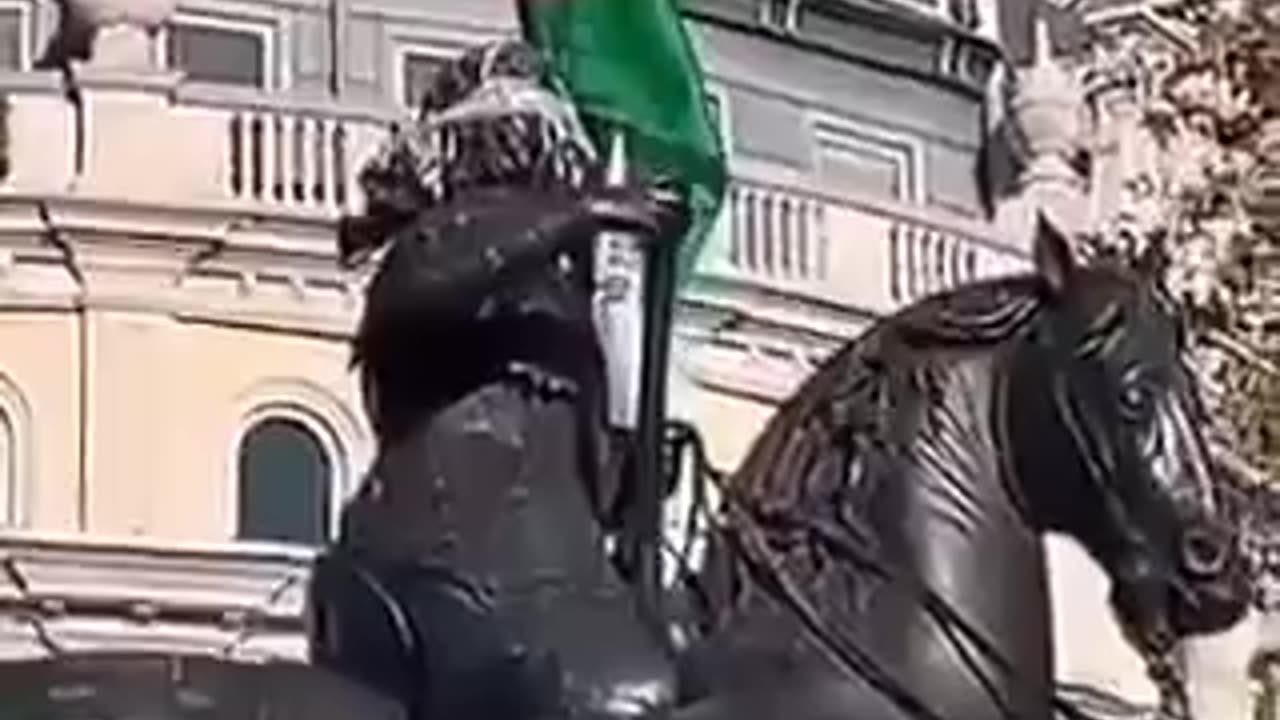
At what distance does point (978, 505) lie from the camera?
40.6ft

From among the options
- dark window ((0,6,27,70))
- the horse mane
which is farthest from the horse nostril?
dark window ((0,6,27,70))

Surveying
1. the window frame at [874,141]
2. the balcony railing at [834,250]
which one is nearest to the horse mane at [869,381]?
the balcony railing at [834,250]

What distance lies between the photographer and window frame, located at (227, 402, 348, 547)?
30625mm

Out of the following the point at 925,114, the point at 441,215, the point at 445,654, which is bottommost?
the point at 445,654

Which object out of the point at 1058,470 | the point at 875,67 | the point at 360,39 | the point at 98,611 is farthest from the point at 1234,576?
the point at 875,67

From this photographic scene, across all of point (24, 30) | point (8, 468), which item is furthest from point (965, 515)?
point (24, 30)

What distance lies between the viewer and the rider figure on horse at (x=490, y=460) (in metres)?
11.5

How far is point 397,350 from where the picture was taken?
38.4 ft

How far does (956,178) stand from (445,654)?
24.2 metres

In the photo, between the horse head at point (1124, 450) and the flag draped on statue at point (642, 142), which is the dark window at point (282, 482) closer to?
the flag draped on statue at point (642, 142)

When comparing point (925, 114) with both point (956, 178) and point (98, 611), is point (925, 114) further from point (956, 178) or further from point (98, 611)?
point (98, 611)

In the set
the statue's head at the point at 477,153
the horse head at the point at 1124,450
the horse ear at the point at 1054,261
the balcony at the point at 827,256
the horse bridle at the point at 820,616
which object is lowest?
the horse bridle at the point at 820,616

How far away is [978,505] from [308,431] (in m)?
18.7

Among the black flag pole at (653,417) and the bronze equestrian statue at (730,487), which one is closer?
the bronze equestrian statue at (730,487)
